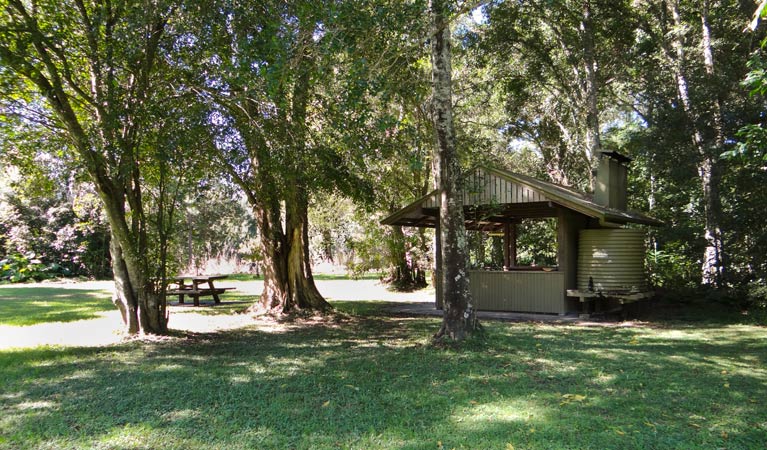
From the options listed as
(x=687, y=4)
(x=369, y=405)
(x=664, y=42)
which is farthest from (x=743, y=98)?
(x=369, y=405)

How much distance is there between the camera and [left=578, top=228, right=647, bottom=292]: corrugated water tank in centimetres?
1178

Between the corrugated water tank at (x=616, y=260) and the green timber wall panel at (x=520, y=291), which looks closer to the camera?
the corrugated water tank at (x=616, y=260)

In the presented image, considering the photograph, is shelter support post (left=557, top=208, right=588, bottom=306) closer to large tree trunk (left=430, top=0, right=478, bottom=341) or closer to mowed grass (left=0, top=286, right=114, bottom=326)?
large tree trunk (left=430, top=0, right=478, bottom=341)

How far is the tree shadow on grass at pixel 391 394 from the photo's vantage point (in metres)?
4.30

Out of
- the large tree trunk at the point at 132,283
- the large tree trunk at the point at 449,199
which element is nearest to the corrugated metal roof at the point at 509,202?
the large tree trunk at the point at 449,199

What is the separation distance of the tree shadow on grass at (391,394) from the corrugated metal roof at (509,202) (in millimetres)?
3413

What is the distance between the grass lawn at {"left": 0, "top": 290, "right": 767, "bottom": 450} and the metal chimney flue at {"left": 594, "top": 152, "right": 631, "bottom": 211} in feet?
14.6

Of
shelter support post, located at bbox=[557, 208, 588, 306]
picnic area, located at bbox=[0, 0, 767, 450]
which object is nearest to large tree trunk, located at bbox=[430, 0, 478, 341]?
picnic area, located at bbox=[0, 0, 767, 450]

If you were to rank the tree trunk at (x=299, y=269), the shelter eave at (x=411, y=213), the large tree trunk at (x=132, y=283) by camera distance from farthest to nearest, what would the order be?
the shelter eave at (x=411, y=213) < the tree trunk at (x=299, y=269) < the large tree trunk at (x=132, y=283)

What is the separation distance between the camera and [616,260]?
11836 mm

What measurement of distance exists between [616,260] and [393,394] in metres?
8.13

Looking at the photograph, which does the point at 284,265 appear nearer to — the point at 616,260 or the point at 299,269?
the point at 299,269

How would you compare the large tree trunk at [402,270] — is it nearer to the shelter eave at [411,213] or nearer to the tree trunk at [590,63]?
the shelter eave at [411,213]

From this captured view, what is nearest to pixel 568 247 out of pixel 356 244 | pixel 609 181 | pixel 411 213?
pixel 609 181
